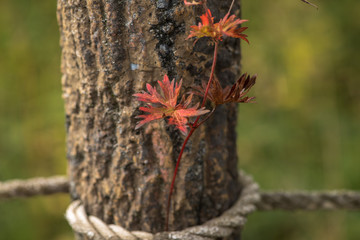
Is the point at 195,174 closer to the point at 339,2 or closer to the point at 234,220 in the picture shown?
the point at 234,220

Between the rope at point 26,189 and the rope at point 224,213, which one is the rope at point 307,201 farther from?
the rope at point 26,189

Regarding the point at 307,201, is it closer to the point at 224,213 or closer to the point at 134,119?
the point at 224,213

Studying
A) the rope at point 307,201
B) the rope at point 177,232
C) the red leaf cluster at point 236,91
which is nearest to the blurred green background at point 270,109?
the rope at point 307,201

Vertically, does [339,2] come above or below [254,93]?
above

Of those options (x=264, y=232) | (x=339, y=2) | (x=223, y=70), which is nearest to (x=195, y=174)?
(x=223, y=70)

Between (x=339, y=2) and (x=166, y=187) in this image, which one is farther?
(x=339, y=2)
